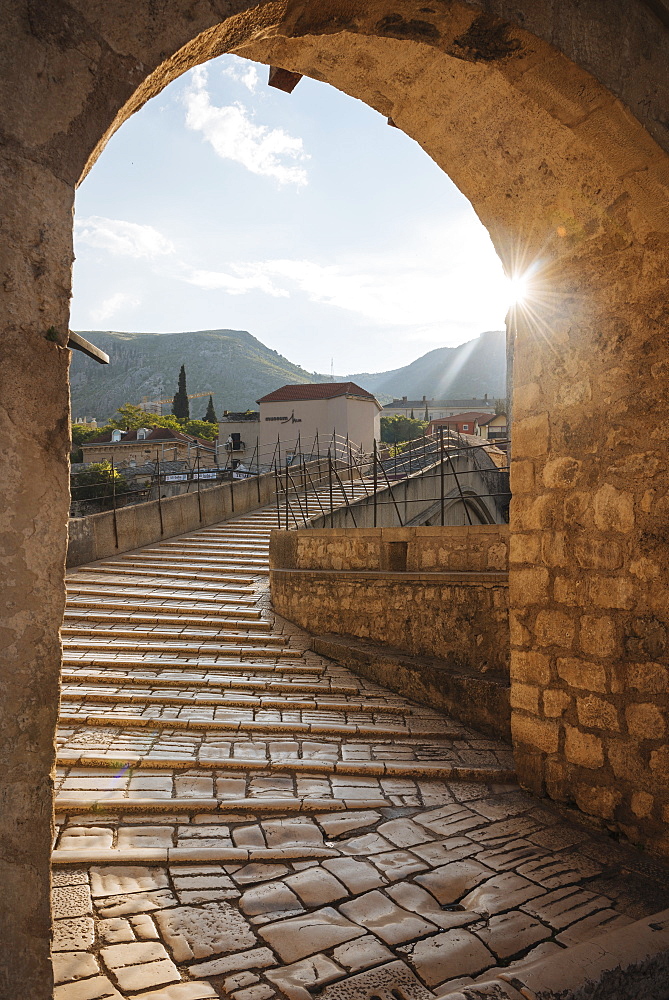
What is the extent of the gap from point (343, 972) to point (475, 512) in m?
15.5

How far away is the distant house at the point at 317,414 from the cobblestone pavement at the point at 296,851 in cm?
3412

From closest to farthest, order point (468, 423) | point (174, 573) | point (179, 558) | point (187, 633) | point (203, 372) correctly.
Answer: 1. point (187, 633)
2. point (174, 573)
3. point (179, 558)
4. point (468, 423)
5. point (203, 372)

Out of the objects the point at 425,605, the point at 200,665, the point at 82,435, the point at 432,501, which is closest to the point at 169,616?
the point at 200,665

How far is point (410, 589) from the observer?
6.52 metres

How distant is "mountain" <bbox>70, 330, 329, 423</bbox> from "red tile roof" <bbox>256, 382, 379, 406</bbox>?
8312 cm

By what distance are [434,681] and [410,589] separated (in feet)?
3.59

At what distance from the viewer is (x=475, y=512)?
17.2 meters

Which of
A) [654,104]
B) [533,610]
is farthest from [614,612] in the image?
[654,104]

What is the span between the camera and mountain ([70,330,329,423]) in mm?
134650

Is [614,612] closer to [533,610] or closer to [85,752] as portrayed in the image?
[533,610]

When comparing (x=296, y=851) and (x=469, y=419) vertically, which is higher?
(x=469, y=419)

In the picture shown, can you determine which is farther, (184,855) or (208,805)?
(208,805)

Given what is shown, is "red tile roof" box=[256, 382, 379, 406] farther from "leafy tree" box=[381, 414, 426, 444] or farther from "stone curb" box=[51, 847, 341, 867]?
"stone curb" box=[51, 847, 341, 867]

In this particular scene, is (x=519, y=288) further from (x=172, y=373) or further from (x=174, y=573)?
(x=172, y=373)
